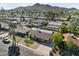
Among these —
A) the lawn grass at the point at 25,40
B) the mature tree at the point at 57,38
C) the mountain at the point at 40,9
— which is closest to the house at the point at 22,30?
the lawn grass at the point at 25,40

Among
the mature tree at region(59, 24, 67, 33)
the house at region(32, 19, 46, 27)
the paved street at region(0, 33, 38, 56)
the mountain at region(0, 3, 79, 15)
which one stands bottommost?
the paved street at region(0, 33, 38, 56)

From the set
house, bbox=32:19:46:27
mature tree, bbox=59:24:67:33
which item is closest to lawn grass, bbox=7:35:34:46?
house, bbox=32:19:46:27

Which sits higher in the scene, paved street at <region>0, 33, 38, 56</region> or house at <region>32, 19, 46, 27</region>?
house at <region>32, 19, 46, 27</region>

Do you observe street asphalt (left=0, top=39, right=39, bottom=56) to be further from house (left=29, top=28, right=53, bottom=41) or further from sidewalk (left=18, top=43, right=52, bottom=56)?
house (left=29, top=28, right=53, bottom=41)

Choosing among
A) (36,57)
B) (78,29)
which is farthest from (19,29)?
(78,29)

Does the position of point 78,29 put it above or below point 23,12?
below

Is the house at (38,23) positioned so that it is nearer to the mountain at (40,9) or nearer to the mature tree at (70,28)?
the mountain at (40,9)

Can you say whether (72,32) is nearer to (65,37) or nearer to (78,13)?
(65,37)

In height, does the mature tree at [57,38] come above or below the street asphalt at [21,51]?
above

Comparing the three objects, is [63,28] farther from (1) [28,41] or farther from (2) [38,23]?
(1) [28,41]

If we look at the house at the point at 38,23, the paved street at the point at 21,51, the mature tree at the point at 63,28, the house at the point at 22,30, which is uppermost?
the house at the point at 38,23

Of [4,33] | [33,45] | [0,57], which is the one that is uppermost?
[4,33]
